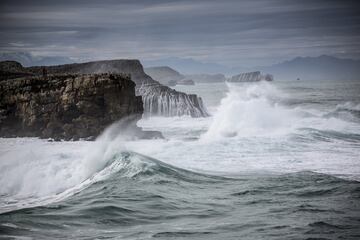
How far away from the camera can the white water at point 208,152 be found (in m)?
19.0

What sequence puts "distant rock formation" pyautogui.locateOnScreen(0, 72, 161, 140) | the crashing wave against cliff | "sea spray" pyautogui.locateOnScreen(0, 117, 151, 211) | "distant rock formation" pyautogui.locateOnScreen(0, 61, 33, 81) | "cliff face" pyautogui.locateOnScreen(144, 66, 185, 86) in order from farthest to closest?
"cliff face" pyautogui.locateOnScreen(144, 66, 185, 86) < the crashing wave against cliff < "distant rock formation" pyautogui.locateOnScreen(0, 61, 33, 81) < "distant rock formation" pyautogui.locateOnScreen(0, 72, 161, 140) < "sea spray" pyautogui.locateOnScreen(0, 117, 151, 211)

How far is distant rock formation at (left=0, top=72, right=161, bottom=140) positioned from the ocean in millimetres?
1427

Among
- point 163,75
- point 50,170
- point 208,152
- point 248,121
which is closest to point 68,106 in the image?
point 208,152

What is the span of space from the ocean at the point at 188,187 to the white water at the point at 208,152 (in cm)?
6

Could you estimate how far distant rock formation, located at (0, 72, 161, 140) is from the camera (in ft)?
105

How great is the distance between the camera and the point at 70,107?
32219 mm

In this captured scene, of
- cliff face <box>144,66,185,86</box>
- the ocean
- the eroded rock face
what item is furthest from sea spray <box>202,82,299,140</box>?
cliff face <box>144,66,185,86</box>

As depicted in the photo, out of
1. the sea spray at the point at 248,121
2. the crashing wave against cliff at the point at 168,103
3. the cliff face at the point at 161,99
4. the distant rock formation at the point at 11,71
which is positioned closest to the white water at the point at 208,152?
the sea spray at the point at 248,121

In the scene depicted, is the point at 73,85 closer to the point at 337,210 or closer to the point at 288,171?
the point at 288,171

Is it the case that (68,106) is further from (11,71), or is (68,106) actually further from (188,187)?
(11,71)

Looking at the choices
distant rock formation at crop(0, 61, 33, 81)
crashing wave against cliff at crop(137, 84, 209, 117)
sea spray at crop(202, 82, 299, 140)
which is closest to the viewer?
sea spray at crop(202, 82, 299, 140)

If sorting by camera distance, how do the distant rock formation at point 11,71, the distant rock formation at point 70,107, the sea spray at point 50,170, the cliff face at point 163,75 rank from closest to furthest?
the sea spray at point 50,170 < the distant rock formation at point 70,107 < the distant rock formation at point 11,71 < the cliff face at point 163,75

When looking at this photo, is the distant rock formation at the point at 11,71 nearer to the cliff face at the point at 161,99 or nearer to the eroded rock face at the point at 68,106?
the cliff face at the point at 161,99

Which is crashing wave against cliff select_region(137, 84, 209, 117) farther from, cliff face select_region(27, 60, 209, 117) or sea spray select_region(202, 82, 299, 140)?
sea spray select_region(202, 82, 299, 140)
